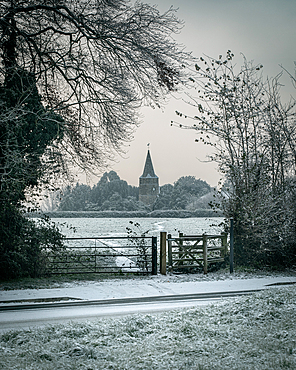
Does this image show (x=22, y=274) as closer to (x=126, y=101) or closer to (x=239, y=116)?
(x=126, y=101)

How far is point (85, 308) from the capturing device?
7.31m

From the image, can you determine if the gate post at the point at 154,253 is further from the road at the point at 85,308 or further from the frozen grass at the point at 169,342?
the frozen grass at the point at 169,342

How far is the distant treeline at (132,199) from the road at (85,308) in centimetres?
3046

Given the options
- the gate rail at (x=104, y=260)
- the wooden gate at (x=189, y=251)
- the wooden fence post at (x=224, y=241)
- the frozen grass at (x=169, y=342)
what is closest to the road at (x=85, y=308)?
the frozen grass at (x=169, y=342)

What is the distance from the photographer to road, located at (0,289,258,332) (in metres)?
6.38

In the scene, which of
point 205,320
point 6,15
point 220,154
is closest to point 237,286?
point 205,320

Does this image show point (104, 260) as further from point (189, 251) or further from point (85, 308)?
point (85, 308)

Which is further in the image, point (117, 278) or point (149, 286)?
point (117, 278)

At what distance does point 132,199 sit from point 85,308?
2084 inches

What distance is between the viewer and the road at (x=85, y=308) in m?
6.38

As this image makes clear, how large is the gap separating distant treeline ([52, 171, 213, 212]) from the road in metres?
30.5

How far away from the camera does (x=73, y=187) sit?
1358 cm

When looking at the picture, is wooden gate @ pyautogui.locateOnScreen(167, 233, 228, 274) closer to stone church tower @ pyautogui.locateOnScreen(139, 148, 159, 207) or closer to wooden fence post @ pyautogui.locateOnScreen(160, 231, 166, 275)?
wooden fence post @ pyautogui.locateOnScreen(160, 231, 166, 275)

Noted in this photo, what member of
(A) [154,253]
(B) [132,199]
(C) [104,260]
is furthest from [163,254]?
(B) [132,199]
